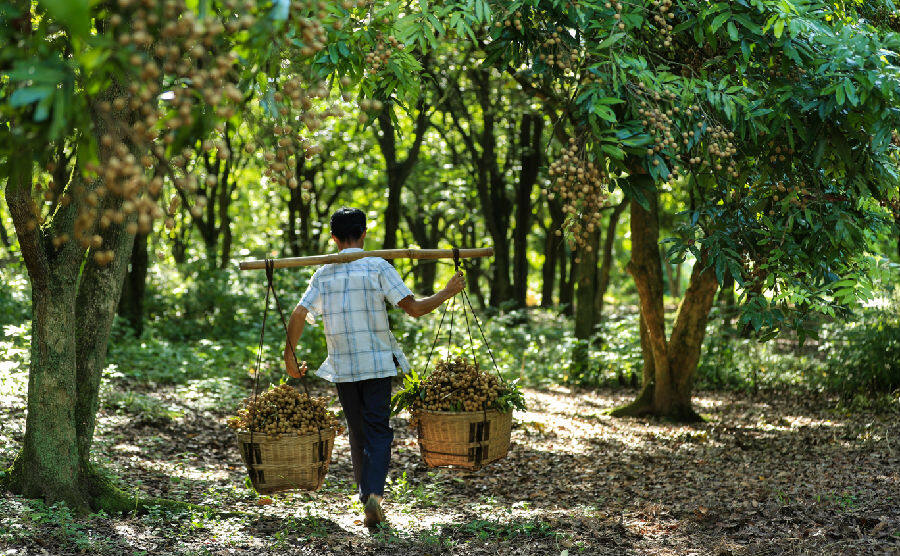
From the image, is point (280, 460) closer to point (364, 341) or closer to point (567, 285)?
point (364, 341)

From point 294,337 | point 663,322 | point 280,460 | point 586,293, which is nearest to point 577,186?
point 294,337

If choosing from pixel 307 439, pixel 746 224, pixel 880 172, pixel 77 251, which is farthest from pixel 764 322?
pixel 77 251

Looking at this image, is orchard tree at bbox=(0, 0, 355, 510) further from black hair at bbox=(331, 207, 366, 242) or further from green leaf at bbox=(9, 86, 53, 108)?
black hair at bbox=(331, 207, 366, 242)

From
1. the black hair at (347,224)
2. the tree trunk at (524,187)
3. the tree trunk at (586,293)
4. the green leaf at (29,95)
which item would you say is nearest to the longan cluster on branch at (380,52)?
the black hair at (347,224)

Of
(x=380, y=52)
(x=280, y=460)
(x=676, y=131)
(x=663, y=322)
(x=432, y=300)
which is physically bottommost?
(x=280, y=460)

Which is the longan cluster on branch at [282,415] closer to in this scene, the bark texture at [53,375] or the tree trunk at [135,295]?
the bark texture at [53,375]

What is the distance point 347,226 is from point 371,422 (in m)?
1.19

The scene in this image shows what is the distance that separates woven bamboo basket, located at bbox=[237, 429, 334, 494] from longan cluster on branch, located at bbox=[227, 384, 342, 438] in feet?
0.15

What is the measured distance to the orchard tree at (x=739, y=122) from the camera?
14.2 feet

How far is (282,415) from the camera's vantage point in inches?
184

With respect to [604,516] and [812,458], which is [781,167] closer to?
[604,516]

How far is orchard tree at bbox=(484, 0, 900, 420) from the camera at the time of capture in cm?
434

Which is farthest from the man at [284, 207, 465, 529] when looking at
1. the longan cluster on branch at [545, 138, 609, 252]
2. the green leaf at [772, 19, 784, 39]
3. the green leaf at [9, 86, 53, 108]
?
the green leaf at [9, 86, 53, 108]

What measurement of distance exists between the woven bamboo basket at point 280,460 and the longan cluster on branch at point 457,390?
71 centimetres
